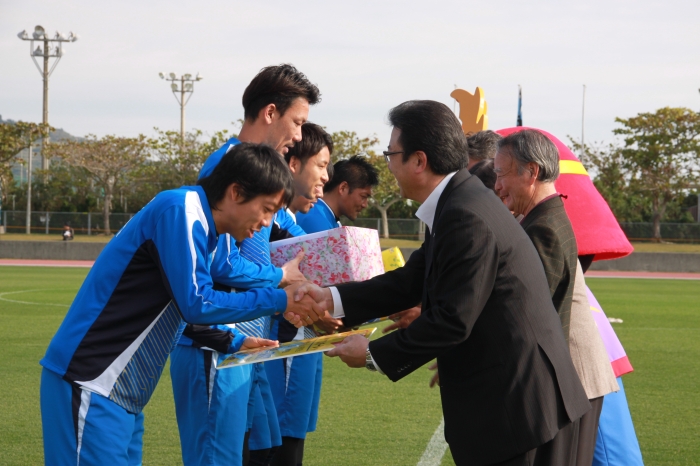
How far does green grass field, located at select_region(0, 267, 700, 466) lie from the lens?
18.7 ft

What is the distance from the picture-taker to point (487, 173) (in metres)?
4.10

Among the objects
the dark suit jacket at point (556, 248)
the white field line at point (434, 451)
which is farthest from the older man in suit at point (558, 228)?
the white field line at point (434, 451)

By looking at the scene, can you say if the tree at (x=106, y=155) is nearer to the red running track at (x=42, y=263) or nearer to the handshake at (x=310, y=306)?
the red running track at (x=42, y=263)

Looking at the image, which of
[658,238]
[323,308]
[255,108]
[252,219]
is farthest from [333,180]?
[658,238]

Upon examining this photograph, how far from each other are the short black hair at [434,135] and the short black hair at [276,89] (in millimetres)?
1085

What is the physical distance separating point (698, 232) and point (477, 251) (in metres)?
43.6

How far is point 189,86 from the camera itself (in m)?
56.6

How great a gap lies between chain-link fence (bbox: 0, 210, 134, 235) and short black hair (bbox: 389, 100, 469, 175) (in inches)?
1788

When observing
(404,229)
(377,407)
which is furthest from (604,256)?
(404,229)

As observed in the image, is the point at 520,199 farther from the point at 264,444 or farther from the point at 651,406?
the point at 651,406

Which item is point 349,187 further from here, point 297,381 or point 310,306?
point 310,306

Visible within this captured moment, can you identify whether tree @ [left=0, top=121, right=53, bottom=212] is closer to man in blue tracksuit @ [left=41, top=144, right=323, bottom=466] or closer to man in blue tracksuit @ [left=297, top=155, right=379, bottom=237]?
man in blue tracksuit @ [left=297, top=155, right=379, bottom=237]

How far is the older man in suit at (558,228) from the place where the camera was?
133 inches

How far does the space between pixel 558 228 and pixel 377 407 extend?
164 inches
